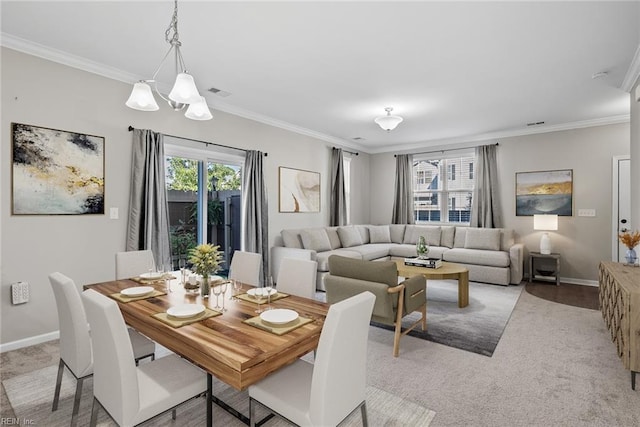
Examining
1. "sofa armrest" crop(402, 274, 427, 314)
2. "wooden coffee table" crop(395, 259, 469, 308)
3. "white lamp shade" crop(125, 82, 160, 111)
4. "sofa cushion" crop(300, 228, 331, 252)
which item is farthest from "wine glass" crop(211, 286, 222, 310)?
"sofa cushion" crop(300, 228, 331, 252)

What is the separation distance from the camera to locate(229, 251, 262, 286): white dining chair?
3016 millimetres

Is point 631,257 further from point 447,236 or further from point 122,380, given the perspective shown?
point 122,380

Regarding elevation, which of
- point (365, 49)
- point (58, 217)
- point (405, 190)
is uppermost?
point (365, 49)

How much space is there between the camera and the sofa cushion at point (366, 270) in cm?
285

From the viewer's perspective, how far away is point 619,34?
2.75 meters

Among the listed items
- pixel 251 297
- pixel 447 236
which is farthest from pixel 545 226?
pixel 251 297

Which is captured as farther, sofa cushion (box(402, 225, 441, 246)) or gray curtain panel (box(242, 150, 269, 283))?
sofa cushion (box(402, 225, 441, 246))

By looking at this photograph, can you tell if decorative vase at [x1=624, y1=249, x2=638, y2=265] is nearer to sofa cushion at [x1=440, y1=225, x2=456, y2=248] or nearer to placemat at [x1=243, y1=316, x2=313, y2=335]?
sofa cushion at [x1=440, y1=225, x2=456, y2=248]

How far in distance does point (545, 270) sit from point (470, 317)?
2.85 m

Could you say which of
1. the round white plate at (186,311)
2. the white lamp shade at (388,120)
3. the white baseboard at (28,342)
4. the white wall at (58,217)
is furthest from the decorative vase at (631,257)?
the white baseboard at (28,342)

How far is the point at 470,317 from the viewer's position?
3.90 meters

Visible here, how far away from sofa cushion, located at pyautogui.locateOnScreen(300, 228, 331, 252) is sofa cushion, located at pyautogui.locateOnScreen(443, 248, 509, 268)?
2.18 m

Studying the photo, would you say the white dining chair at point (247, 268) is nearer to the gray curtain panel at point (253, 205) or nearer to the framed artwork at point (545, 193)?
the gray curtain panel at point (253, 205)

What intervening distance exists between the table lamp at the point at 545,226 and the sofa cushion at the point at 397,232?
2432 millimetres
